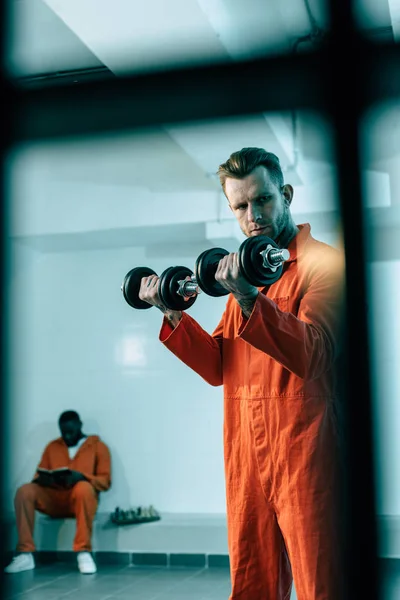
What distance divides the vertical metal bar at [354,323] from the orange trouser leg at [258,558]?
53 centimetres

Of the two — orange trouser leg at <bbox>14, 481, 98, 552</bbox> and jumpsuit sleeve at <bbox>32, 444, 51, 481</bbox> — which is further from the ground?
jumpsuit sleeve at <bbox>32, 444, 51, 481</bbox>

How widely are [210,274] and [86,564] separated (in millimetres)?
2971

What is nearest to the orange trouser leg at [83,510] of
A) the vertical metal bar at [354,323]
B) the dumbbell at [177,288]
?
the dumbbell at [177,288]

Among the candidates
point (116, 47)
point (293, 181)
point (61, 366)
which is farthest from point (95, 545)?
point (116, 47)

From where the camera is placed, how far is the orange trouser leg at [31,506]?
3785mm

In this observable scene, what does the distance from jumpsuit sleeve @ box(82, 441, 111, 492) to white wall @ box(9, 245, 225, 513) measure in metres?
0.22

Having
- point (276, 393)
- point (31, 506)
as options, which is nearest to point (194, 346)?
point (276, 393)

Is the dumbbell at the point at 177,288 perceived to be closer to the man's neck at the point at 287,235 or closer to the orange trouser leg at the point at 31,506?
the man's neck at the point at 287,235

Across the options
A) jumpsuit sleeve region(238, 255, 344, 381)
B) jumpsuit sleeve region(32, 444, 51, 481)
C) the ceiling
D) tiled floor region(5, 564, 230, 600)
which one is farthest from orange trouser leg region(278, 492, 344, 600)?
jumpsuit sleeve region(32, 444, 51, 481)

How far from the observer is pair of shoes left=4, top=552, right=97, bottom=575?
3645 millimetres

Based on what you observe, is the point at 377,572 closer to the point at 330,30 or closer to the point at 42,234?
the point at 330,30

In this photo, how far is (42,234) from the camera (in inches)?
172

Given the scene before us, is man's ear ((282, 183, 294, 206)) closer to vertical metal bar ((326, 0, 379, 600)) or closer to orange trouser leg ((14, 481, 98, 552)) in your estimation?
vertical metal bar ((326, 0, 379, 600))

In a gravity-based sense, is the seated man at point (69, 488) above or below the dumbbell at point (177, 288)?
below
